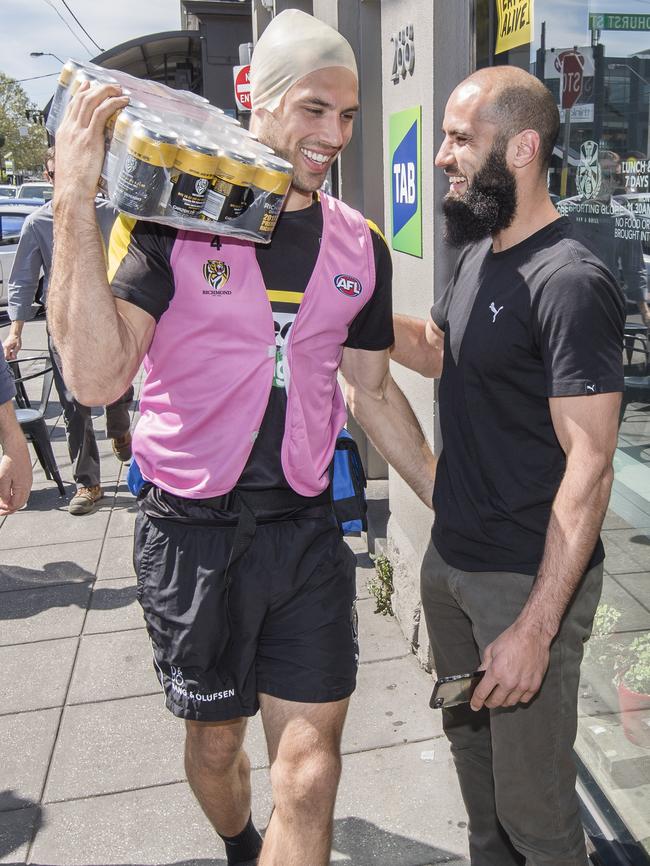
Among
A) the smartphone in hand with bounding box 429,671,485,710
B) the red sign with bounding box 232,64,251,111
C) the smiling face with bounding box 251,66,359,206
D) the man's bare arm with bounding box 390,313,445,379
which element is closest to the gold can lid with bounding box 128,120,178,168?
the smiling face with bounding box 251,66,359,206

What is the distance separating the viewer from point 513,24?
2934mm

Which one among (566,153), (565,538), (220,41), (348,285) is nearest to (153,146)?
(348,285)

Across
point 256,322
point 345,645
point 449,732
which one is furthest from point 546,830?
point 256,322

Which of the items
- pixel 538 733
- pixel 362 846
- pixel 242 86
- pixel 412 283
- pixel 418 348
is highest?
pixel 242 86

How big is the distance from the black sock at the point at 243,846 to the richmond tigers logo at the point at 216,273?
164cm

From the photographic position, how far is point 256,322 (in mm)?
2297

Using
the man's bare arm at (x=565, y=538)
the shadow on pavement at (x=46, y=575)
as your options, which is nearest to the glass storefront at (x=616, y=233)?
the man's bare arm at (x=565, y=538)

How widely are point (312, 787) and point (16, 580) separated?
341cm

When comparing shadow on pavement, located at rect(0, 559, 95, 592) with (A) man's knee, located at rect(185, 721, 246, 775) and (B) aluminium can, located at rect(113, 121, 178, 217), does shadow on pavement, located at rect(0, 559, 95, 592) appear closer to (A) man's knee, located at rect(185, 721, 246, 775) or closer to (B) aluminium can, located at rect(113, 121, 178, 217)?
(A) man's knee, located at rect(185, 721, 246, 775)

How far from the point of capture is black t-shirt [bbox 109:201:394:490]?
2.18 meters

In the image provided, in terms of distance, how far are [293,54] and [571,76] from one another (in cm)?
86

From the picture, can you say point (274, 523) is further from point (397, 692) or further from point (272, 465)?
point (397, 692)

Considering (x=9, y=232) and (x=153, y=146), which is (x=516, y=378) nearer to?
(x=153, y=146)

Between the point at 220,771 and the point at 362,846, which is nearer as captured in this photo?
the point at 220,771
